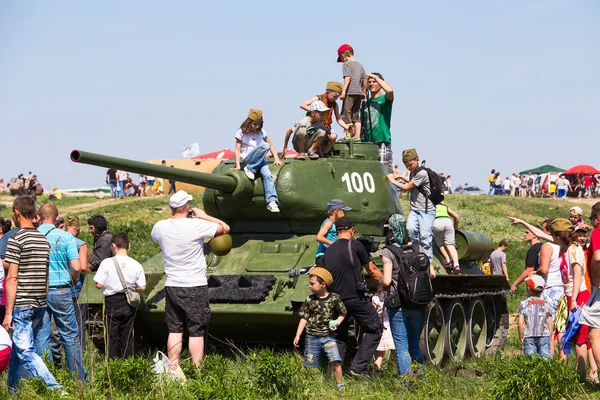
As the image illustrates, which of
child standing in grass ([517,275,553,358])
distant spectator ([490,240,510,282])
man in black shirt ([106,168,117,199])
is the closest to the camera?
child standing in grass ([517,275,553,358])

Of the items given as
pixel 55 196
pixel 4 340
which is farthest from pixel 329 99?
pixel 55 196

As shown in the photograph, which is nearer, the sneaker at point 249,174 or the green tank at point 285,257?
the green tank at point 285,257

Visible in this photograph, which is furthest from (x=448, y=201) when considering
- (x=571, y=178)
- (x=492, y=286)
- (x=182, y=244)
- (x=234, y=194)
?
(x=182, y=244)

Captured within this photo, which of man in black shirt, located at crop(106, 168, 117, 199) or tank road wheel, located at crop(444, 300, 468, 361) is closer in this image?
tank road wheel, located at crop(444, 300, 468, 361)

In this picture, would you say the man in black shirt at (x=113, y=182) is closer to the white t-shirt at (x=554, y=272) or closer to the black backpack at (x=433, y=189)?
the black backpack at (x=433, y=189)

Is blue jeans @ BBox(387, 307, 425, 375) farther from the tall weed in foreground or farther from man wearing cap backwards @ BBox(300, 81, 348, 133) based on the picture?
man wearing cap backwards @ BBox(300, 81, 348, 133)

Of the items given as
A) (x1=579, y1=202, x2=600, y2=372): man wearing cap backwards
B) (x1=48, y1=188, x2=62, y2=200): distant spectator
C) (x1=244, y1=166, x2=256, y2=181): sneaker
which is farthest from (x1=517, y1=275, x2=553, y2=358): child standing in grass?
(x1=48, y1=188, x2=62, y2=200): distant spectator

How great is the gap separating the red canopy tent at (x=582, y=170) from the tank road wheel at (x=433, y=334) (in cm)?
3213

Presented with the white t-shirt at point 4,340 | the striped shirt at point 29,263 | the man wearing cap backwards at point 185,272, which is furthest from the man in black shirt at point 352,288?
the white t-shirt at point 4,340

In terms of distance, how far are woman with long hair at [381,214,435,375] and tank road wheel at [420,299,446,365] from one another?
1464 mm

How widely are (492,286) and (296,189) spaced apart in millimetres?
3591

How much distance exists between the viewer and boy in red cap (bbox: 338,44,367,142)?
13.6 m

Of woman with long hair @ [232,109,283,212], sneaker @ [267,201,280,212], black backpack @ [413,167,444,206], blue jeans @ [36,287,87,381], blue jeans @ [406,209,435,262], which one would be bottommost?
blue jeans @ [36,287,87,381]

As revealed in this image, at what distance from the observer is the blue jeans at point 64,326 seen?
9.42 metres
